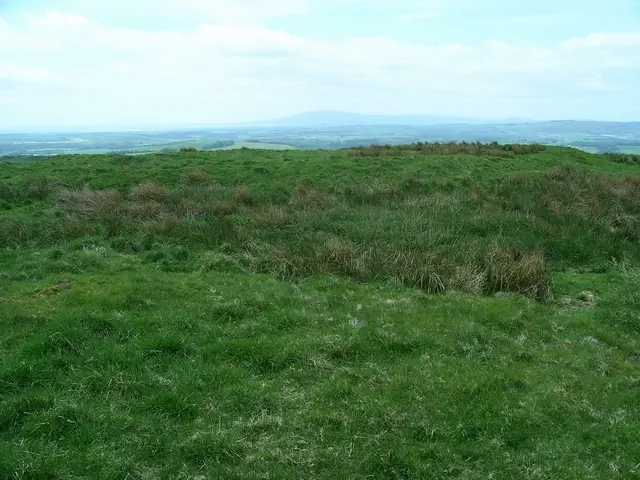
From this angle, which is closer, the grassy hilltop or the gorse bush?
the grassy hilltop

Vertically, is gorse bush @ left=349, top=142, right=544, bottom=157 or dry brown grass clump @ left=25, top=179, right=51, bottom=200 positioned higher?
gorse bush @ left=349, top=142, right=544, bottom=157

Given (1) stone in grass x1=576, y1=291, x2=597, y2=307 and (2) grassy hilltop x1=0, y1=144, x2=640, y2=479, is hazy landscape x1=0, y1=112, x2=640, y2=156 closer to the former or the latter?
(2) grassy hilltop x1=0, y1=144, x2=640, y2=479

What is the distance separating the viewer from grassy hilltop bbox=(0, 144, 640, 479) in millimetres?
6102

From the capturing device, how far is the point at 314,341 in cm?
878

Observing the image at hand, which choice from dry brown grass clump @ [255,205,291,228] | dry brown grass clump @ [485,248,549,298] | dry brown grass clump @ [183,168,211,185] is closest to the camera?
dry brown grass clump @ [485,248,549,298]

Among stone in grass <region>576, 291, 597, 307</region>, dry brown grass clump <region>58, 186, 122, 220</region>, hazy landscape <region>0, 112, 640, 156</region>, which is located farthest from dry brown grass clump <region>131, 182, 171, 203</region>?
hazy landscape <region>0, 112, 640, 156</region>

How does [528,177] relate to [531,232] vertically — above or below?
above

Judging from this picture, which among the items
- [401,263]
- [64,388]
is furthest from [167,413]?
[401,263]

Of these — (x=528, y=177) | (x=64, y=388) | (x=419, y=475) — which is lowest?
(x=419, y=475)

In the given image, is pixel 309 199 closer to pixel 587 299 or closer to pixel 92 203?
pixel 92 203

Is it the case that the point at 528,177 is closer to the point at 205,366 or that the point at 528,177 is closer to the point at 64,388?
the point at 205,366

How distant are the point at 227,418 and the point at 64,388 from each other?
2.48 metres

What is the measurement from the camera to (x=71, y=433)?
6227mm

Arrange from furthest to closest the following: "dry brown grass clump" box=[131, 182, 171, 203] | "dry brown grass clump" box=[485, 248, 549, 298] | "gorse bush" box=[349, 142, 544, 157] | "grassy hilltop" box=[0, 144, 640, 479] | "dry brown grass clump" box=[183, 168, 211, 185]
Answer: "gorse bush" box=[349, 142, 544, 157] < "dry brown grass clump" box=[183, 168, 211, 185] < "dry brown grass clump" box=[131, 182, 171, 203] < "dry brown grass clump" box=[485, 248, 549, 298] < "grassy hilltop" box=[0, 144, 640, 479]
